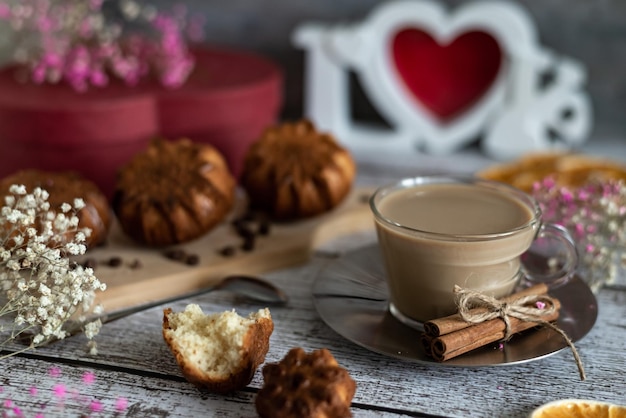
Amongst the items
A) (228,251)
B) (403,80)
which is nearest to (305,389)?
(228,251)

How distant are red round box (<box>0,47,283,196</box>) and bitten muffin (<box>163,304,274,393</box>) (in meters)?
0.67

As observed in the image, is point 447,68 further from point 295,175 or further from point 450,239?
point 450,239

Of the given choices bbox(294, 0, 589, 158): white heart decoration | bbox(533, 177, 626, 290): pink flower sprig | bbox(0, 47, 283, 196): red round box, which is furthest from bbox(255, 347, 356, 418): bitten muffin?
bbox(294, 0, 589, 158): white heart decoration

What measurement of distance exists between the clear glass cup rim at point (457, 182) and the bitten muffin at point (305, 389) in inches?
10.8

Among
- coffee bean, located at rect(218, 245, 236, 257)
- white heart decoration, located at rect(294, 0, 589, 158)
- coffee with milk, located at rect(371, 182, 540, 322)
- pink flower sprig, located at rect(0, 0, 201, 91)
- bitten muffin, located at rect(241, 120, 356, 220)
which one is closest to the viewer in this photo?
coffee with milk, located at rect(371, 182, 540, 322)

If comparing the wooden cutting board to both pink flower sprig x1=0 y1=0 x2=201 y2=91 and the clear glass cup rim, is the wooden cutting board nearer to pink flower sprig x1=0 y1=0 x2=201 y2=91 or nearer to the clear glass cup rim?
the clear glass cup rim

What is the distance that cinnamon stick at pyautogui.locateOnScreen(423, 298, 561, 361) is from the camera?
117 cm

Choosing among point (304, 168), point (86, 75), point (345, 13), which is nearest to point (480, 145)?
point (345, 13)

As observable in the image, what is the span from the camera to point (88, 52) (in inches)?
76.0

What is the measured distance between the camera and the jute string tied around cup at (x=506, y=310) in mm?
1201

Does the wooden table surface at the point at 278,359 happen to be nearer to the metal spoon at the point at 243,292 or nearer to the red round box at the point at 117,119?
the metal spoon at the point at 243,292

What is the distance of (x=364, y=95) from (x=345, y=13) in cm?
26

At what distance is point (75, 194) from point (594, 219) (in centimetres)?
104

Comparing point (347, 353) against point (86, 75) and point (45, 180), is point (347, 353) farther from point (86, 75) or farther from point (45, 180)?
point (86, 75)
